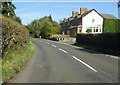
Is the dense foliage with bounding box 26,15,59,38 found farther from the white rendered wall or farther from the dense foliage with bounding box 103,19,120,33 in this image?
the dense foliage with bounding box 103,19,120,33

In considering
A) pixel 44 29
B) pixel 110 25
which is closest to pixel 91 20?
pixel 110 25

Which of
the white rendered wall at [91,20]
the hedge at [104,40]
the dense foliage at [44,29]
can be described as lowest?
the hedge at [104,40]

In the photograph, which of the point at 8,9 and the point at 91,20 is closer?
the point at 8,9

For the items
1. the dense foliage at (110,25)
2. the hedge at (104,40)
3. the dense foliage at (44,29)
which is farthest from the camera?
the dense foliage at (44,29)

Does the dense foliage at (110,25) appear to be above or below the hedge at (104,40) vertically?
above

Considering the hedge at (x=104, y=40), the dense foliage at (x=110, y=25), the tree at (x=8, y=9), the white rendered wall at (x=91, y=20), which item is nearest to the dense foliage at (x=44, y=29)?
the white rendered wall at (x=91, y=20)

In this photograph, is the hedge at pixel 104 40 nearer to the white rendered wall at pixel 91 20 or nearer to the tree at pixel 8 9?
the tree at pixel 8 9

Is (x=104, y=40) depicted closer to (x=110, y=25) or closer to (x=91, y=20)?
(x=110, y=25)

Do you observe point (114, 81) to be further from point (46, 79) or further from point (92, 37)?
point (92, 37)

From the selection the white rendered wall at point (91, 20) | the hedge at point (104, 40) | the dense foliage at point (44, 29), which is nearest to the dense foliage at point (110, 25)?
the white rendered wall at point (91, 20)

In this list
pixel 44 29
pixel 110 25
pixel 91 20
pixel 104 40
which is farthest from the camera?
pixel 44 29

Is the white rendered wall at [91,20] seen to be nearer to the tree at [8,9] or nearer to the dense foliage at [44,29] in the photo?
the dense foliage at [44,29]

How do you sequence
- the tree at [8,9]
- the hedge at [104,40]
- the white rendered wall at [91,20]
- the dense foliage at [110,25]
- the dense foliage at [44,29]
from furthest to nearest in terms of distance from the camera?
the dense foliage at [44,29] → the white rendered wall at [91,20] → the dense foliage at [110,25] → the tree at [8,9] → the hedge at [104,40]

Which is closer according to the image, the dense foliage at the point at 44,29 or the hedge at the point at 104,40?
the hedge at the point at 104,40
